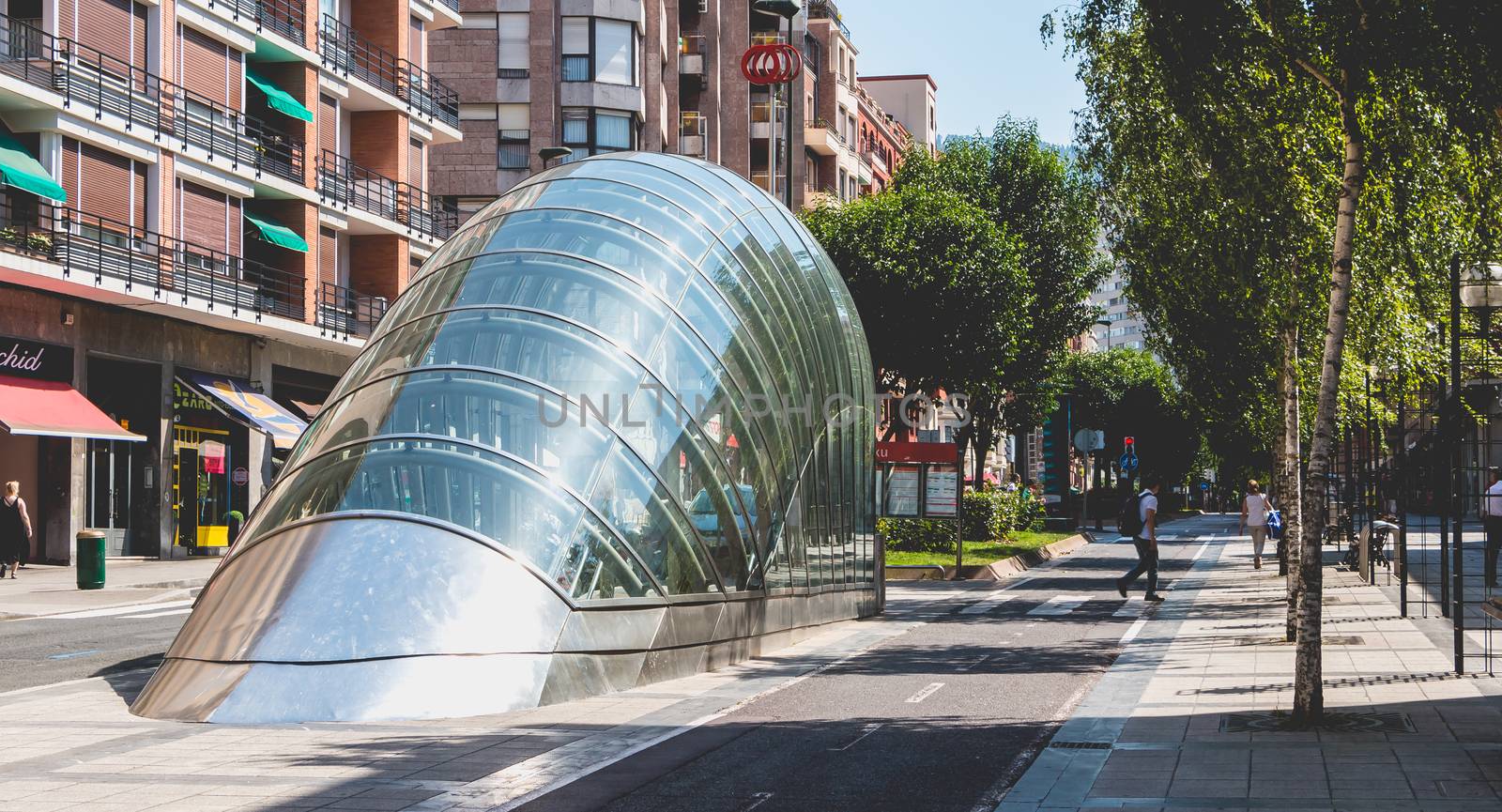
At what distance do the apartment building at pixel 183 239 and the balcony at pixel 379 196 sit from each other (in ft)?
0.24

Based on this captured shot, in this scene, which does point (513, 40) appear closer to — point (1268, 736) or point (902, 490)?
point (902, 490)

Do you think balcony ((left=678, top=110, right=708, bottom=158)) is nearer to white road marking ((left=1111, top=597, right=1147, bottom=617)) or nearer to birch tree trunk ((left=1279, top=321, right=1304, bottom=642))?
white road marking ((left=1111, top=597, right=1147, bottom=617))

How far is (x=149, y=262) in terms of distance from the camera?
3023 cm

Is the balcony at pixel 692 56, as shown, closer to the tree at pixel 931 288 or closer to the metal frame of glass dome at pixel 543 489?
the tree at pixel 931 288

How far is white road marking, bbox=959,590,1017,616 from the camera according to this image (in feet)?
70.2

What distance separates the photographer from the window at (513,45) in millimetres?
51344

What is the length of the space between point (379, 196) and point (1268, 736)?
34119mm

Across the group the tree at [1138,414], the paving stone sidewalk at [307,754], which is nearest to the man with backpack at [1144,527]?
the paving stone sidewalk at [307,754]

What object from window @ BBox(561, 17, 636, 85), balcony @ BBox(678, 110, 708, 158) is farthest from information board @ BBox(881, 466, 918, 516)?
balcony @ BBox(678, 110, 708, 158)

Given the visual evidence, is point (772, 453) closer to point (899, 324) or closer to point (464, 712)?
point (464, 712)

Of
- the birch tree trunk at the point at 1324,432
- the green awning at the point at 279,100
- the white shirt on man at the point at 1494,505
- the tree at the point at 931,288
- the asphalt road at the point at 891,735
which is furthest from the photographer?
the tree at the point at 931,288

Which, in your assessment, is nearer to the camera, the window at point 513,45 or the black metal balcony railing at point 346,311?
the black metal balcony railing at point 346,311

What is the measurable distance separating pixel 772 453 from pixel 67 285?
56.4 feet

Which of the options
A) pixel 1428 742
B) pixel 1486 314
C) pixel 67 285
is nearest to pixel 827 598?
pixel 1486 314
